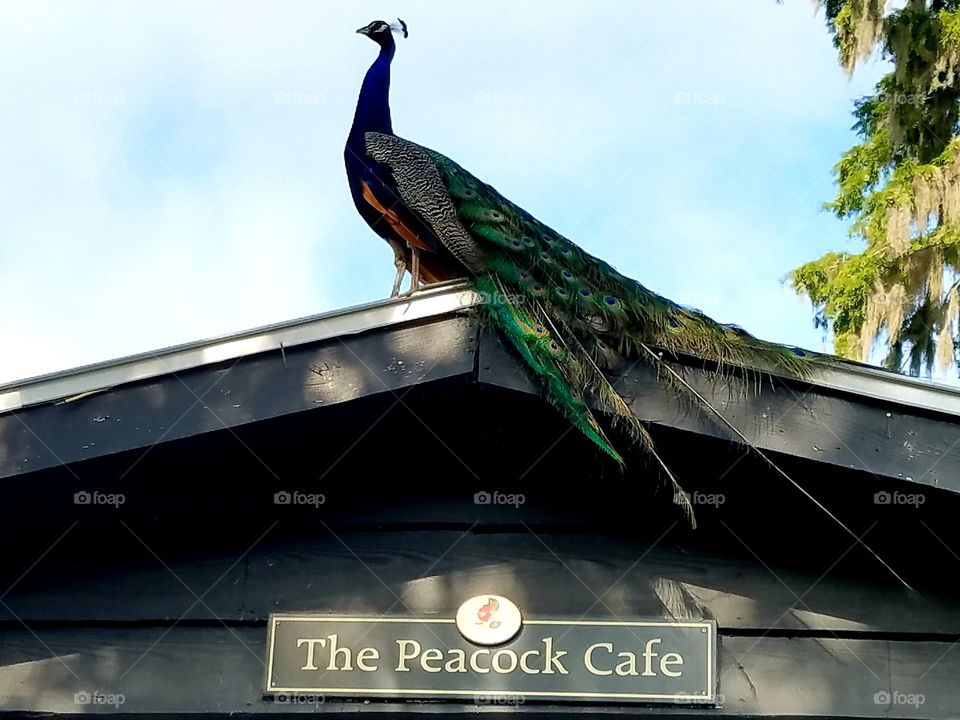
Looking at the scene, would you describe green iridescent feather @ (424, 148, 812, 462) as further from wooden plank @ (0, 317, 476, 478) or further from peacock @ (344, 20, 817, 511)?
wooden plank @ (0, 317, 476, 478)

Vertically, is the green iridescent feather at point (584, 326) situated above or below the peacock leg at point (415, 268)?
below

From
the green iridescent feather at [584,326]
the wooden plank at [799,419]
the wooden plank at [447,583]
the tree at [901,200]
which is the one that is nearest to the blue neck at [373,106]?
the green iridescent feather at [584,326]

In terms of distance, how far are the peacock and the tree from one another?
646 cm

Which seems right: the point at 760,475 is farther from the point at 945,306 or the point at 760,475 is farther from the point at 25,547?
the point at 945,306

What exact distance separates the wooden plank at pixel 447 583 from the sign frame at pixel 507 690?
4 centimetres

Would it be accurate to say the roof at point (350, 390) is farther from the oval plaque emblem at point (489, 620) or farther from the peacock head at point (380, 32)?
the peacock head at point (380, 32)

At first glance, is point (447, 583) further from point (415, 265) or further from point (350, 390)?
point (415, 265)

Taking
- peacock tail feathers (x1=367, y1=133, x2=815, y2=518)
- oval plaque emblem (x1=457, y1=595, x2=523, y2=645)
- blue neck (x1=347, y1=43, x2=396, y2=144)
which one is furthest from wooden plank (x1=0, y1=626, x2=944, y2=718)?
blue neck (x1=347, y1=43, x2=396, y2=144)

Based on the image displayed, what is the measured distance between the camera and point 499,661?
12.6ft

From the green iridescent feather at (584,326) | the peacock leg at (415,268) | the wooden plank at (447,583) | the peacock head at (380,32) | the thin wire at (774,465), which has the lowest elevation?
the wooden plank at (447,583)

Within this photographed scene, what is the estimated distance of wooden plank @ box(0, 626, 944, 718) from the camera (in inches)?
148

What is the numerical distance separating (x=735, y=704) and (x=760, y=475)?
0.64 m

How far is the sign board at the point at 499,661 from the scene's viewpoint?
3.77 meters

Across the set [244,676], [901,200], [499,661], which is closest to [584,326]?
[499,661]
